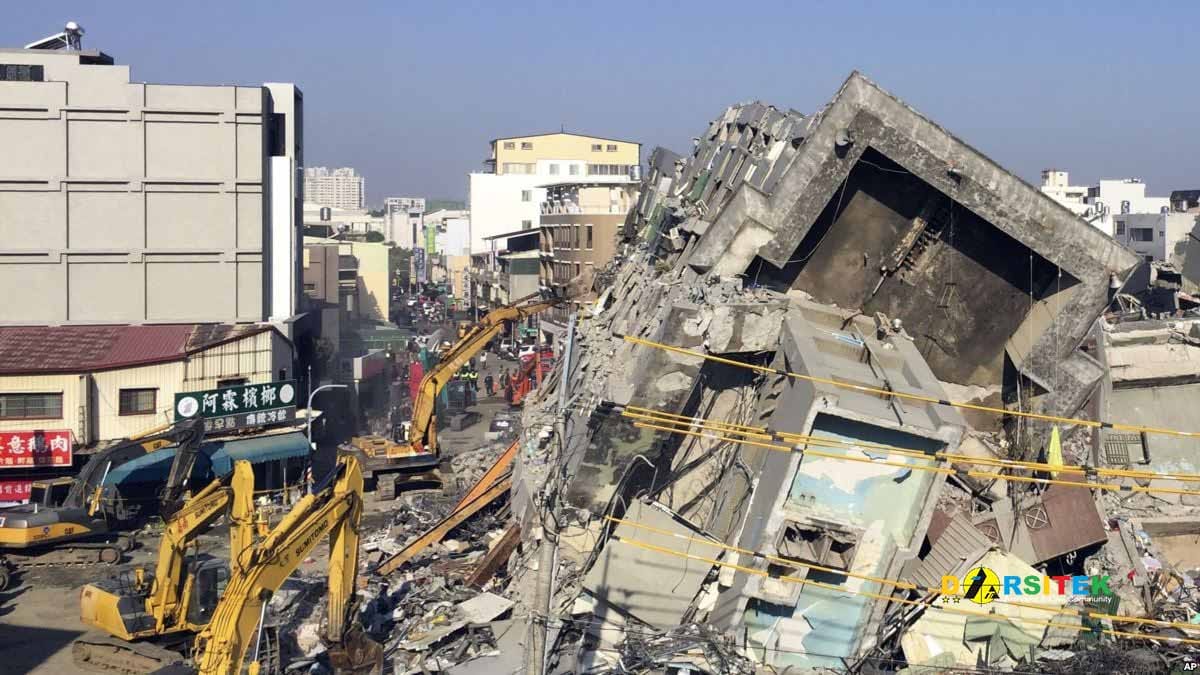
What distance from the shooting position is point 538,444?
18.6m

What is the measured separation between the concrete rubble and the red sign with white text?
12.2 metres

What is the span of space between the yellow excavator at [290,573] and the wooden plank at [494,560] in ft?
8.41

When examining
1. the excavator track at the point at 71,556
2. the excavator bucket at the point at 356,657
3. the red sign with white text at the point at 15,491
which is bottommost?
the excavator track at the point at 71,556

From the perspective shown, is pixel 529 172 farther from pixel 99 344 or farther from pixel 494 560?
pixel 494 560

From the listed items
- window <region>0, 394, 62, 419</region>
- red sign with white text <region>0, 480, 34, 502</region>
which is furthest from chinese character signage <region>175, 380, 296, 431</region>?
red sign with white text <region>0, 480, 34, 502</region>

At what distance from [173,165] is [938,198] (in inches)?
890

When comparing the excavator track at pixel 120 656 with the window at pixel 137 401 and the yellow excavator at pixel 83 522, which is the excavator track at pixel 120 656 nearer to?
the yellow excavator at pixel 83 522

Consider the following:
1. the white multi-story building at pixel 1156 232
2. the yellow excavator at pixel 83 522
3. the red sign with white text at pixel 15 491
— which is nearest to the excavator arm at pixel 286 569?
the yellow excavator at pixel 83 522

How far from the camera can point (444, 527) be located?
66.4 feet

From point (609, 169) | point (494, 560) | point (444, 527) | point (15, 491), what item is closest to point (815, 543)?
point (494, 560)

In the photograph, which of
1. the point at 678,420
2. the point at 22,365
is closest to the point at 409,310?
the point at 22,365

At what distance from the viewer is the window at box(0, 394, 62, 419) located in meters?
26.6

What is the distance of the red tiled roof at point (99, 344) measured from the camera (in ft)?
90.0

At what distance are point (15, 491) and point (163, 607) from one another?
1231 cm
